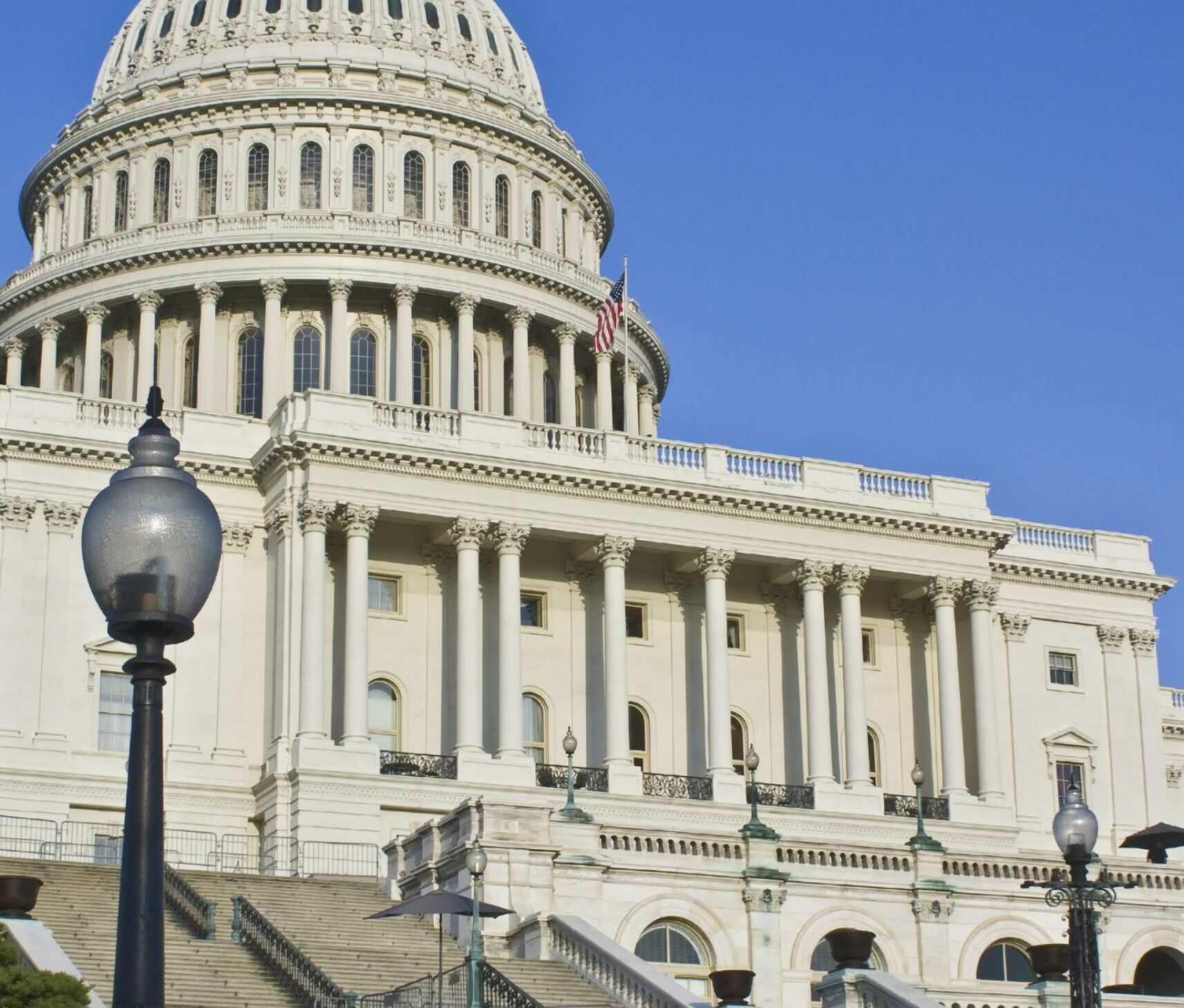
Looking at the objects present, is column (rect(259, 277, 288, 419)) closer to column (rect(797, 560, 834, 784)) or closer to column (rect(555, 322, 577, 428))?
column (rect(555, 322, 577, 428))

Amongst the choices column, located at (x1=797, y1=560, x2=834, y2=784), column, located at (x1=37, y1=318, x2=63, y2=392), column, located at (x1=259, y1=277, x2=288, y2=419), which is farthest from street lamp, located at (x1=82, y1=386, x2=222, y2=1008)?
column, located at (x1=37, y1=318, x2=63, y2=392)

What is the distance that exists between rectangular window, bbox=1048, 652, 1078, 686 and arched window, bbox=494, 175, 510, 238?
28250mm

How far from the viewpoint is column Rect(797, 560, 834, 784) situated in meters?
65.5

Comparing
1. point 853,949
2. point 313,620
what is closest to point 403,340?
point 313,620

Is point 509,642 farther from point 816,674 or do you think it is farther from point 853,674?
point 853,674

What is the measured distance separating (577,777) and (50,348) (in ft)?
107

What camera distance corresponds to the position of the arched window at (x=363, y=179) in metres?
86.1

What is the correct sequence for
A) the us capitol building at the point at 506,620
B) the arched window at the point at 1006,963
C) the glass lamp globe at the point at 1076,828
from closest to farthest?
the glass lamp globe at the point at 1076,828 → the arched window at the point at 1006,963 → the us capitol building at the point at 506,620

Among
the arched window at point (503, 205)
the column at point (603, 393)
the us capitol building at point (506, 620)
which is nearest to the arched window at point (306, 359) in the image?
the us capitol building at point (506, 620)

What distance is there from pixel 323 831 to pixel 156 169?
38.5 metres

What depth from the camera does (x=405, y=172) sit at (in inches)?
3447

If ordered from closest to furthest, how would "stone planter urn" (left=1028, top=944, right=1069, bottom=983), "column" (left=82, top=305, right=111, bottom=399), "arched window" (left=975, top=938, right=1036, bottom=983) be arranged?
"stone planter urn" (left=1028, top=944, right=1069, bottom=983), "arched window" (left=975, top=938, right=1036, bottom=983), "column" (left=82, top=305, right=111, bottom=399)

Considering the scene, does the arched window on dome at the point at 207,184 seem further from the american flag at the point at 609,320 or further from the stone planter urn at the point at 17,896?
the stone planter urn at the point at 17,896

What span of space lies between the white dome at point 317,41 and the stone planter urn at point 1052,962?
58.6 metres
